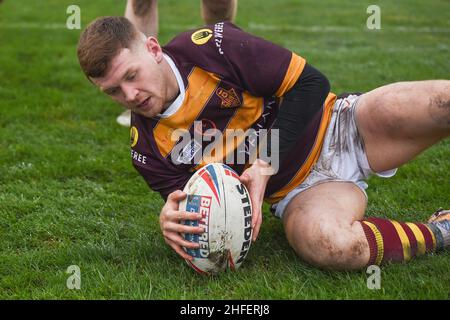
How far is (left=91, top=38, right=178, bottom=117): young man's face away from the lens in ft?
8.27

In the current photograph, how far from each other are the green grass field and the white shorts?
320 mm

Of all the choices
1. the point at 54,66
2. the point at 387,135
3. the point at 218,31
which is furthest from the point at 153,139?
the point at 54,66

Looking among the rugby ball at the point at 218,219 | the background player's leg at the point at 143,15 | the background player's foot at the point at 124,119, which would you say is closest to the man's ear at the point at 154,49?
the rugby ball at the point at 218,219

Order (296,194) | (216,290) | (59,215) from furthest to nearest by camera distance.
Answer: (59,215)
(296,194)
(216,290)

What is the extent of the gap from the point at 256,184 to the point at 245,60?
1.68 ft

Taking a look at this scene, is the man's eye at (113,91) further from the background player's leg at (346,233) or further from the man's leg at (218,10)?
the man's leg at (218,10)

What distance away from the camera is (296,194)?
2.85m

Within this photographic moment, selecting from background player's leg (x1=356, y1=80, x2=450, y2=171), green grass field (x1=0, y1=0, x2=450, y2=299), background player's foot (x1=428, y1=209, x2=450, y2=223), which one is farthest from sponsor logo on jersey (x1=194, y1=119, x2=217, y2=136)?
background player's foot (x1=428, y1=209, x2=450, y2=223)

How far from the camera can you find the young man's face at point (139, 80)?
2521 mm

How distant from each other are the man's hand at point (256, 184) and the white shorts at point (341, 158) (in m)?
0.33

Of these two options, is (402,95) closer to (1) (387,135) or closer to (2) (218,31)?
(1) (387,135)

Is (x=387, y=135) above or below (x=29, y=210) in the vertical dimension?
above

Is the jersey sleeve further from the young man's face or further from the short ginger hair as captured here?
the short ginger hair
